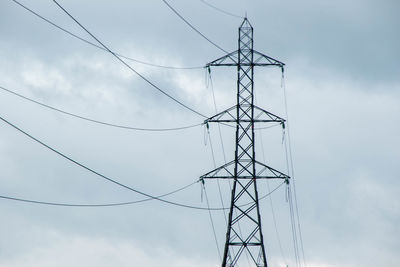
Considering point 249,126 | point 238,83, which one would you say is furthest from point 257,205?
point 238,83

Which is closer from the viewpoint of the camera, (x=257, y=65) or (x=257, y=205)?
(x=257, y=205)

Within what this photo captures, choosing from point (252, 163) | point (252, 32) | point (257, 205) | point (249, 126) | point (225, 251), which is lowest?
point (225, 251)

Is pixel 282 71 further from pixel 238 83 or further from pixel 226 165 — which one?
pixel 226 165

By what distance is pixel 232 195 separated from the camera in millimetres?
35844

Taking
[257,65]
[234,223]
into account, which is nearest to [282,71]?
[257,65]

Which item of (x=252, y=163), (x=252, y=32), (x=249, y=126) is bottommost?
(x=252, y=163)

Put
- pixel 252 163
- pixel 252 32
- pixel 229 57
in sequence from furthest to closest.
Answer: pixel 252 32 → pixel 229 57 → pixel 252 163

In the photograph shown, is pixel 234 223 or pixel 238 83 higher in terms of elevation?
pixel 238 83

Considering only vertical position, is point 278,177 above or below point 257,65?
below

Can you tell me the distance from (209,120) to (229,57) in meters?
4.38

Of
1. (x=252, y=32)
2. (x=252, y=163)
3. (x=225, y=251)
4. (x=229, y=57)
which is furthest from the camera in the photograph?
(x=252, y=32)

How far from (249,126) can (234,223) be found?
611 cm

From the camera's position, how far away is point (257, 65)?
4053 cm

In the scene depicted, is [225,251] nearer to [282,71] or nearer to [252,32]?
[282,71]
